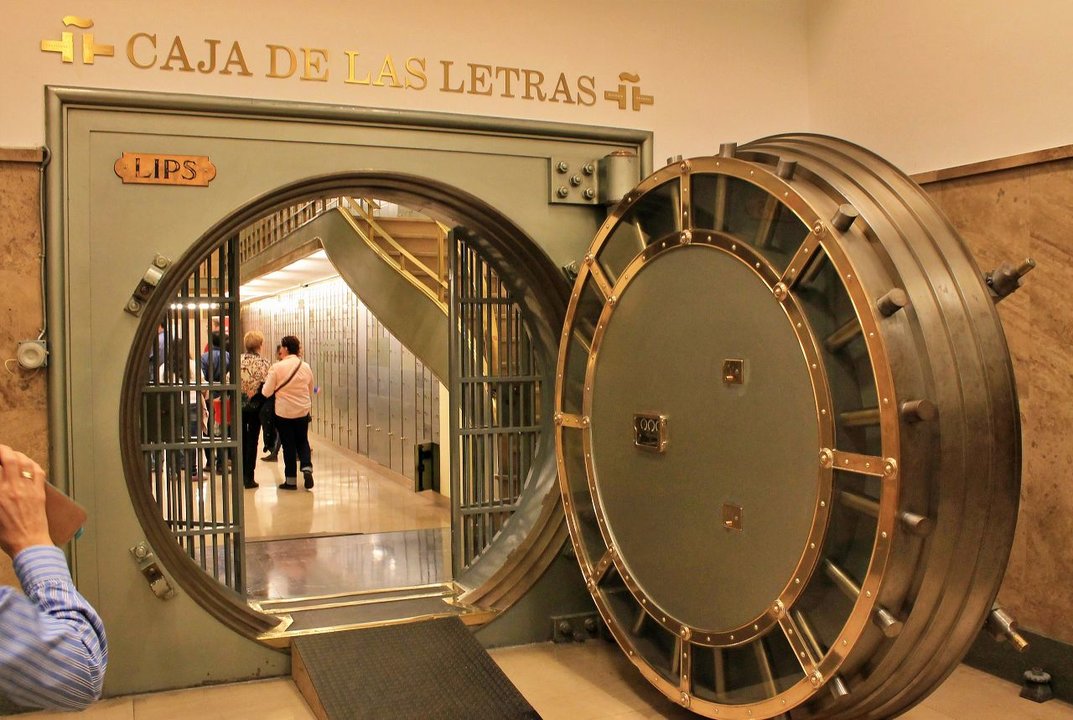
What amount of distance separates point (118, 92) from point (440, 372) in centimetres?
418

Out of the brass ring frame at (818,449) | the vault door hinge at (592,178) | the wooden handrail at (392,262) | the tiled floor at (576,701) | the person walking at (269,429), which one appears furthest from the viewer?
the person walking at (269,429)

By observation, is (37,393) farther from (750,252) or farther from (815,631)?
(815,631)

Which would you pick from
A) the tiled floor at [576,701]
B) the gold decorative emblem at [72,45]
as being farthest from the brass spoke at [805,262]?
the gold decorative emblem at [72,45]

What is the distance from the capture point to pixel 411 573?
5.36 meters

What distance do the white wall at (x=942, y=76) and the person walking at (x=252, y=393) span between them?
19.8ft

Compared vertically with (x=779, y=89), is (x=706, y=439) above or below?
below

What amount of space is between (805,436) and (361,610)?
7.49 feet

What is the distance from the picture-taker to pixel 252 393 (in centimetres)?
933

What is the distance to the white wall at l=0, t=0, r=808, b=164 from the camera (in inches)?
132

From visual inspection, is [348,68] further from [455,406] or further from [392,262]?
[392,262]

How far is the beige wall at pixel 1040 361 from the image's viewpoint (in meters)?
3.34

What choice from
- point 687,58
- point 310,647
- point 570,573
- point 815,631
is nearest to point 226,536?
point 310,647

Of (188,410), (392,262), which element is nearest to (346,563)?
(188,410)

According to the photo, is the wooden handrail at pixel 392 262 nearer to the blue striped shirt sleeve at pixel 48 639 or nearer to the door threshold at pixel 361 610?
the door threshold at pixel 361 610
